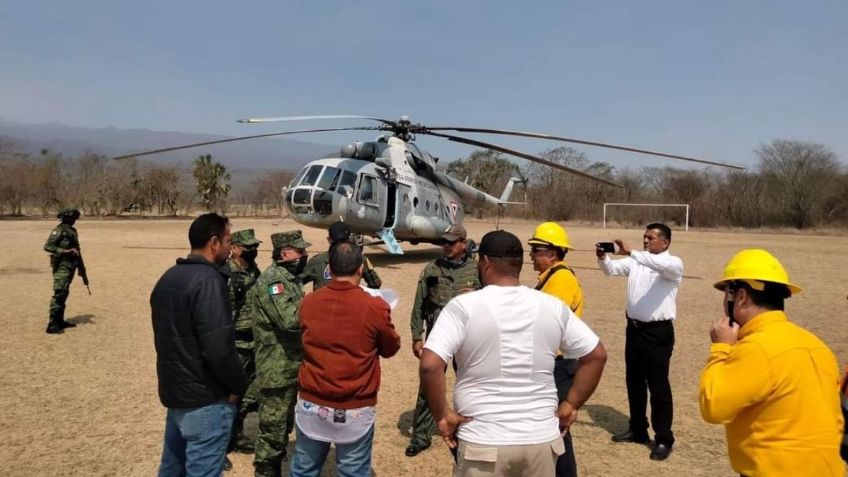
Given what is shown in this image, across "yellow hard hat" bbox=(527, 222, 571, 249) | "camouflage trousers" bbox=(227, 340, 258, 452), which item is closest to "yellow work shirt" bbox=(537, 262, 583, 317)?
"yellow hard hat" bbox=(527, 222, 571, 249)

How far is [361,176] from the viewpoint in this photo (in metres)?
14.0

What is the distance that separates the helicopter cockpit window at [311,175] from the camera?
1355 cm

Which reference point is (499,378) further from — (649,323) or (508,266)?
(649,323)

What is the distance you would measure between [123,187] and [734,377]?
169 feet

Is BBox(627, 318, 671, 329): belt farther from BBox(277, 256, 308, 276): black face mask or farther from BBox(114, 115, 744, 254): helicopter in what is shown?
BBox(114, 115, 744, 254): helicopter

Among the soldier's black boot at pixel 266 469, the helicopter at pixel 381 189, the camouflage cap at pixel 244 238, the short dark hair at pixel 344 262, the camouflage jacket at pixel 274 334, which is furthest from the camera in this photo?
the helicopter at pixel 381 189

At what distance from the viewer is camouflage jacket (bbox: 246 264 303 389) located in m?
3.44

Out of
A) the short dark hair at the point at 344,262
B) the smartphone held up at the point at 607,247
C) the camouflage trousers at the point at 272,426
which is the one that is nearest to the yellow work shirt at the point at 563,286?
the smartphone held up at the point at 607,247

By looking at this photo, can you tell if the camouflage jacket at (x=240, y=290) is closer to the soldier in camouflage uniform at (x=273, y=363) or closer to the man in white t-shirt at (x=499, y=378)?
the soldier in camouflage uniform at (x=273, y=363)

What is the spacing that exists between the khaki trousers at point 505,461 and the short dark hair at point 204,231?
6.03 feet

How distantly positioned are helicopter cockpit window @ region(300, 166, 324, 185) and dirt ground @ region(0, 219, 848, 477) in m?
3.43

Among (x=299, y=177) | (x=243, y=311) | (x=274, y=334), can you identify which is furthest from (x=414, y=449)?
(x=299, y=177)

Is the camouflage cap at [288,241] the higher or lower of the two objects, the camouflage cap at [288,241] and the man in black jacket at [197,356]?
the higher

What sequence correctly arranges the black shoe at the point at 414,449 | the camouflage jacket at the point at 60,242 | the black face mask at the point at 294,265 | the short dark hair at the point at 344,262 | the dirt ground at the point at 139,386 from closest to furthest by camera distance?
the short dark hair at the point at 344,262, the black face mask at the point at 294,265, the dirt ground at the point at 139,386, the black shoe at the point at 414,449, the camouflage jacket at the point at 60,242
